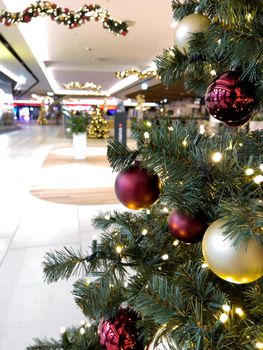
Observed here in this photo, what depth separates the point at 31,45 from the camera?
988cm

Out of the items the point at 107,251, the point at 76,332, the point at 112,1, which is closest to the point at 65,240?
the point at 76,332

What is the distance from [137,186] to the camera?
86 cm

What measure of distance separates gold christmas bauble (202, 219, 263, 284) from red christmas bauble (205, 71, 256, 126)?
11.5 inches

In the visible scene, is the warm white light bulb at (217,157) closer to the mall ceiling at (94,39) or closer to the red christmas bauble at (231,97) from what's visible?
the red christmas bauble at (231,97)

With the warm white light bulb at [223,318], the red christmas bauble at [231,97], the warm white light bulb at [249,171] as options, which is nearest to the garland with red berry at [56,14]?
the red christmas bauble at [231,97]

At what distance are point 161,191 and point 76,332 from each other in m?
0.68

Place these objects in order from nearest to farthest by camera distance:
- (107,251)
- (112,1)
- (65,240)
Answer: (107,251)
(65,240)
(112,1)

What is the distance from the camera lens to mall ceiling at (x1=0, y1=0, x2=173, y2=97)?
639 cm

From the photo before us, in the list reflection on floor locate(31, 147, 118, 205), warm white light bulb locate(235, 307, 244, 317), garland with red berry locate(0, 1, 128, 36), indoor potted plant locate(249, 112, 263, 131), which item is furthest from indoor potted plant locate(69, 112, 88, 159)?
warm white light bulb locate(235, 307, 244, 317)

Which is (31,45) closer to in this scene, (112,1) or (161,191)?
(112,1)

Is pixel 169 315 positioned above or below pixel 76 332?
above

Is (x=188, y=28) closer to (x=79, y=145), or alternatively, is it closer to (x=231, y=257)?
(x=231, y=257)

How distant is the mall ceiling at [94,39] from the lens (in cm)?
639

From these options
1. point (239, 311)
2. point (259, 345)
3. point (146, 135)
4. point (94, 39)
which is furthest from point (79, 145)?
point (259, 345)
